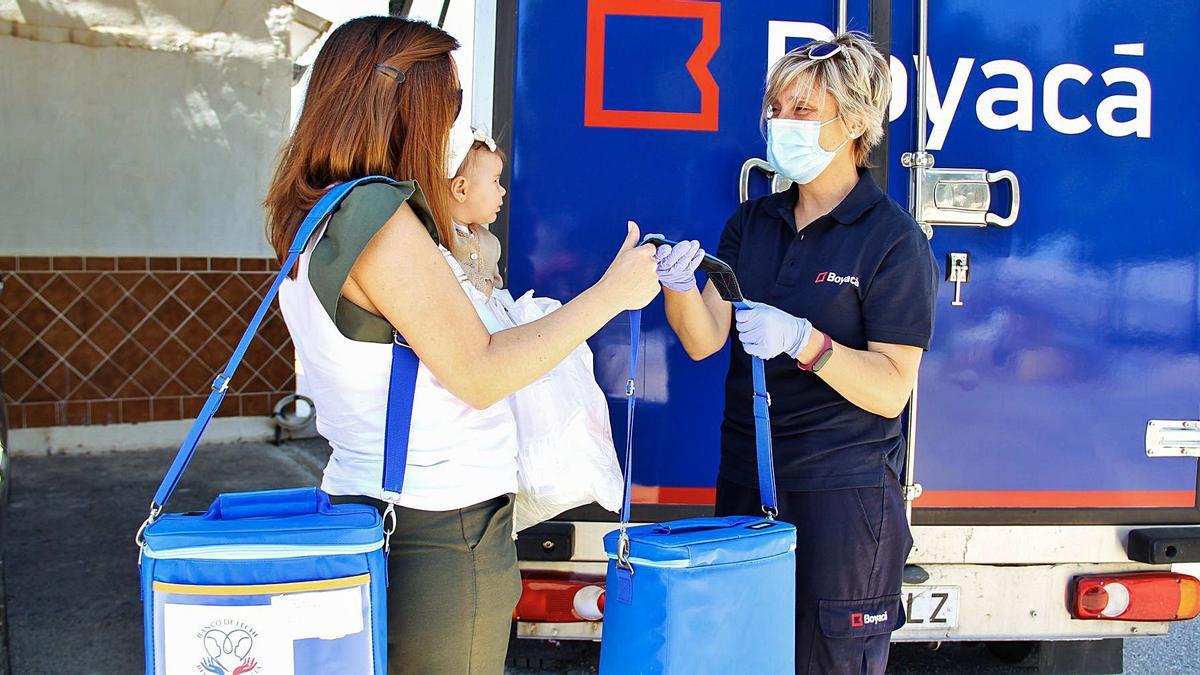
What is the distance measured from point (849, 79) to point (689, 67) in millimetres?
635

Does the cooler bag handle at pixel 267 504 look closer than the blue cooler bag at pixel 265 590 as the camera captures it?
No

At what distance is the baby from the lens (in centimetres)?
248

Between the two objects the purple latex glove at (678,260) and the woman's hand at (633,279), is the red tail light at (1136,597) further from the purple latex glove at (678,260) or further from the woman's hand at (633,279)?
the woman's hand at (633,279)

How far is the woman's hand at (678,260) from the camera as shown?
1837 mm

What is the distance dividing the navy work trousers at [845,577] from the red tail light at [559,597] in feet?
2.81

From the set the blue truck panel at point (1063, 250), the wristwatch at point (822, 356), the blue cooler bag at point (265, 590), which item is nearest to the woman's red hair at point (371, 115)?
the blue cooler bag at point (265, 590)

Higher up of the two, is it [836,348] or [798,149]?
[798,149]

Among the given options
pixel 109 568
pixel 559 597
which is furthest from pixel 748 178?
pixel 109 568

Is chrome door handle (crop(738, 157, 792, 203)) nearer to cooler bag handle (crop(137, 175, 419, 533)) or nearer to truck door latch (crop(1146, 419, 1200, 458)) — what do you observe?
truck door latch (crop(1146, 419, 1200, 458))

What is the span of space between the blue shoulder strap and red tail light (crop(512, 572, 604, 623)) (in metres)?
1.33

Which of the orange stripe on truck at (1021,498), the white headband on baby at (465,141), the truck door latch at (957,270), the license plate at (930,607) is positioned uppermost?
the white headband on baby at (465,141)

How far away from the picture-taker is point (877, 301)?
79.2 inches

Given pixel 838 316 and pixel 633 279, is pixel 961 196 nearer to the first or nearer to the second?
pixel 838 316

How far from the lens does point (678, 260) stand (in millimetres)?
1859
